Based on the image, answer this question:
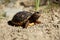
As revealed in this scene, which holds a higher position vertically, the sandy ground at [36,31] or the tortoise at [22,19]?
the tortoise at [22,19]

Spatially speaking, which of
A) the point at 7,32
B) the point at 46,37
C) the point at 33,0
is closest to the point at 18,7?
the point at 33,0

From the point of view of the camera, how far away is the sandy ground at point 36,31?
333cm

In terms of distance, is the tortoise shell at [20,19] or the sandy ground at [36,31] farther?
the tortoise shell at [20,19]

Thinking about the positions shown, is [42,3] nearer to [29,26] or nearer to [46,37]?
[29,26]

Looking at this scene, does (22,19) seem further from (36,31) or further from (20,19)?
(36,31)

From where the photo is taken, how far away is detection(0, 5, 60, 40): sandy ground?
131 inches

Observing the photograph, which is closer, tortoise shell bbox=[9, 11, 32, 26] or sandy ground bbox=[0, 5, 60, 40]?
sandy ground bbox=[0, 5, 60, 40]

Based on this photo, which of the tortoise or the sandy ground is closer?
the sandy ground

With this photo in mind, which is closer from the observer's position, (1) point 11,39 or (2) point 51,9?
(1) point 11,39

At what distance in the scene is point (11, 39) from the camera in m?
3.31

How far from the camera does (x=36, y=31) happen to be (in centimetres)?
347

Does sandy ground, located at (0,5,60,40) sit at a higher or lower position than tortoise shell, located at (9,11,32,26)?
lower

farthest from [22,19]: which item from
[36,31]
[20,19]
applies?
[36,31]

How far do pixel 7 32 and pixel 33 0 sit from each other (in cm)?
124
